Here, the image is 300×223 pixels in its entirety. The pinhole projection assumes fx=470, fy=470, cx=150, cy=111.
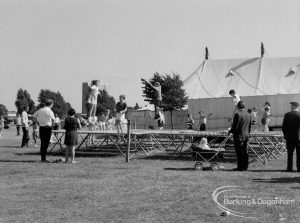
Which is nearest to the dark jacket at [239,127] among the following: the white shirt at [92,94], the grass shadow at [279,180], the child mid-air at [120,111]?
the grass shadow at [279,180]

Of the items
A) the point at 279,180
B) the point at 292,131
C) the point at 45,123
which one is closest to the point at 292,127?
the point at 292,131

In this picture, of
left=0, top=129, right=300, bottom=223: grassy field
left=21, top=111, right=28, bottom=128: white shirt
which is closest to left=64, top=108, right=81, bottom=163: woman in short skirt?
left=0, top=129, right=300, bottom=223: grassy field

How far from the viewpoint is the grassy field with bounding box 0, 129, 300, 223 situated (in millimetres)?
6055

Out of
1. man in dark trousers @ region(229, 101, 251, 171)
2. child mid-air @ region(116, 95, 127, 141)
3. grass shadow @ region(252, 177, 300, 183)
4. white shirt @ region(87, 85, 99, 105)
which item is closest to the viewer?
grass shadow @ region(252, 177, 300, 183)

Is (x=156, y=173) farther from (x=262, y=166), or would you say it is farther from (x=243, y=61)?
(x=243, y=61)

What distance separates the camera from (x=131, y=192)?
7.73 meters

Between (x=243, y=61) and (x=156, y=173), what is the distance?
3461cm

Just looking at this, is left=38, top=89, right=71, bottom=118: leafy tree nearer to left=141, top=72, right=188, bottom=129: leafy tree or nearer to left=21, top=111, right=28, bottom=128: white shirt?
left=141, top=72, right=188, bottom=129: leafy tree

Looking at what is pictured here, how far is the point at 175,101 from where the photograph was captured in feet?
196

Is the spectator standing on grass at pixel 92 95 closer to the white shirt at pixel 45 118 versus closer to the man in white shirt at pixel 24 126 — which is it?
the white shirt at pixel 45 118

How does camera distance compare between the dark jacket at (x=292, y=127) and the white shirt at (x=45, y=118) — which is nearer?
the dark jacket at (x=292, y=127)

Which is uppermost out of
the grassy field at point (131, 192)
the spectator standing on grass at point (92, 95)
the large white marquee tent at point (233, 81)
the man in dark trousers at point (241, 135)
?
the large white marquee tent at point (233, 81)

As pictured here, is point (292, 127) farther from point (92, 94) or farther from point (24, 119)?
point (24, 119)

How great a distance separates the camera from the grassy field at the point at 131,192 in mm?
6055
